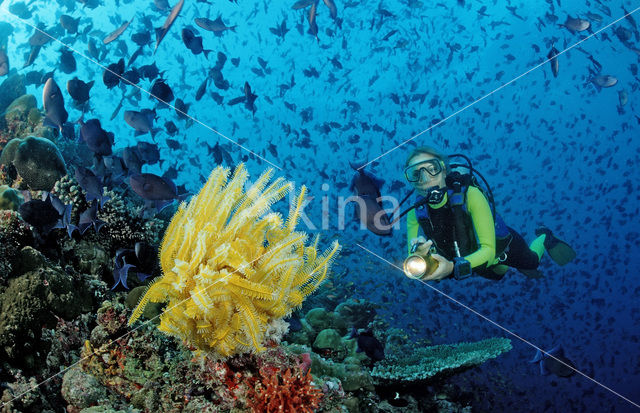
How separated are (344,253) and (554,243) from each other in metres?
4.85

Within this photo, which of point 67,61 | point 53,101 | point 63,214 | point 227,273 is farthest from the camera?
point 67,61

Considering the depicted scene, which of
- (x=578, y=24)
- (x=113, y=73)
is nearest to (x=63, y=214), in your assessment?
(x=113, y=73)

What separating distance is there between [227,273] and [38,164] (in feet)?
13.4

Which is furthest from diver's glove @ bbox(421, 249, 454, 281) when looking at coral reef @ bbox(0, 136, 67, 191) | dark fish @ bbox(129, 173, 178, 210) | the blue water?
the blue water

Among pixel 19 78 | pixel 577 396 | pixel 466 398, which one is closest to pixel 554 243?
pixel 466 398

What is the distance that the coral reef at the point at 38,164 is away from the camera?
189 inches

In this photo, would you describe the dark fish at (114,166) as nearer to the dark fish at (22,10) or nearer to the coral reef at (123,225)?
the coral reef at (123,225)

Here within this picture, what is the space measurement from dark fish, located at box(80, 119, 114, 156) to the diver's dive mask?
4.50 metres

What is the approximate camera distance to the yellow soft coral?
2.49 m

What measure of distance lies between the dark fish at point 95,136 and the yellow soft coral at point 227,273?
2805mm

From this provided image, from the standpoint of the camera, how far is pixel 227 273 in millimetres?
2467

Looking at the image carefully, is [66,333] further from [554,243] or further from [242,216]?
[554,243]

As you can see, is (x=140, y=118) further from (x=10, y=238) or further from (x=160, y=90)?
(x=10, y=238)

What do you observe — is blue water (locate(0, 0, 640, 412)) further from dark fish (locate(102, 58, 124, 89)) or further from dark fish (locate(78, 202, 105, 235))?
dark fish (locate(78, 202, 105, 235))
